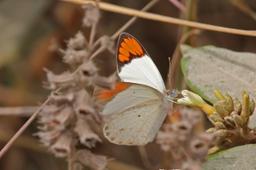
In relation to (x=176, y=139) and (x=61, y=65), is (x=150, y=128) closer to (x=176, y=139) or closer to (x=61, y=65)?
→ (x=176, y=139)

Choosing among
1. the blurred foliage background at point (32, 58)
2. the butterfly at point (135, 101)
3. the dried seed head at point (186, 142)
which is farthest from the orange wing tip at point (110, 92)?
the blurred foliage background at point (32, 58)

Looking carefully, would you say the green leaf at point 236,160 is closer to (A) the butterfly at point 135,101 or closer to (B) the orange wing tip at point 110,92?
(A) the butterfly at point 135,101

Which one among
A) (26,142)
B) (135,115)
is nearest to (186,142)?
(135,115)

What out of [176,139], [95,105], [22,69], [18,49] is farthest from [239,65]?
[22,69]

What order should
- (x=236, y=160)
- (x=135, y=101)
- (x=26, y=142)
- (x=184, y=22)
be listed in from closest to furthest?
1. (x=236, y=160)
2. (x=135, y=101)
3. (x=184, y=22)
4. (x=26, y=142)

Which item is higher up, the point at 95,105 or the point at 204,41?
the point at 95,105

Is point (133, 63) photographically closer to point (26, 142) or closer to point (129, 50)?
point (129, 50)
